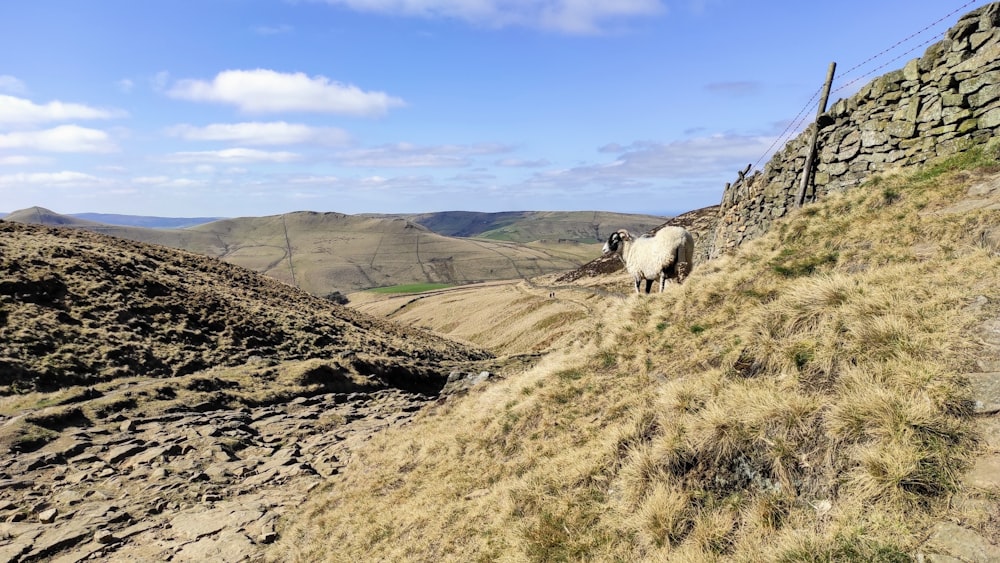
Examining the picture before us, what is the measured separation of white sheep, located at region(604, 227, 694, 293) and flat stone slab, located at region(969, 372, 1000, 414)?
447 inches

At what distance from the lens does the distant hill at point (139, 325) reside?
73.1ft

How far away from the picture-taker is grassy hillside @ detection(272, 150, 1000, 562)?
16.3 feet

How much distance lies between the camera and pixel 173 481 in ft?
46.1

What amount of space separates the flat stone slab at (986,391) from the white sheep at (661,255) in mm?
11361

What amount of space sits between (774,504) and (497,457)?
19.2 feet

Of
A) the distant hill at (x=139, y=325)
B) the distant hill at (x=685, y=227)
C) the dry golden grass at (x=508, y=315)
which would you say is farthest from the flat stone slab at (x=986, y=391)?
the distant hill at (x=685, y=227)

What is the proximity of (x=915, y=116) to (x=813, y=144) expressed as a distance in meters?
4.09

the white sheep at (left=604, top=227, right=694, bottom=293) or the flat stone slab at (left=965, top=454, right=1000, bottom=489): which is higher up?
the white sheep at (left=604, top=227, right=694, bottom=293)

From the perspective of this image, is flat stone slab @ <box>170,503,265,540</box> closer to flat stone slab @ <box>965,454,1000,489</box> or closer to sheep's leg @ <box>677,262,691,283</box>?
flat stone slab @ <box>965,454,1000,489</box>

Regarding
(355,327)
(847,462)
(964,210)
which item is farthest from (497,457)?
(355,327)

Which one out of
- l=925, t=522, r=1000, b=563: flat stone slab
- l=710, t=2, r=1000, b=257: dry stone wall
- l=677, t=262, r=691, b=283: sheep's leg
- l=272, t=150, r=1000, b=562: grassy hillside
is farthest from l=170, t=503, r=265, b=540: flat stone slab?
l=710, t=2, r=1000, b=257: dry stone wall

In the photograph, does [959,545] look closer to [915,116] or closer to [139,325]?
[915,116]

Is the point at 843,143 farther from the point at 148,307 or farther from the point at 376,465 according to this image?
the point at 148,307

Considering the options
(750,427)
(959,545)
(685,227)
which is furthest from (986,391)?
(685,227)
